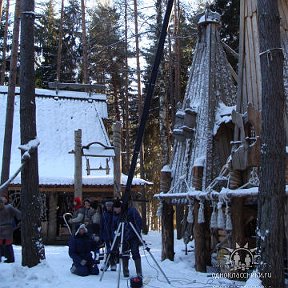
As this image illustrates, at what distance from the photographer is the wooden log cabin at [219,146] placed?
902cm

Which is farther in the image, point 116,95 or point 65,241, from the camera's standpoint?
point 116,95

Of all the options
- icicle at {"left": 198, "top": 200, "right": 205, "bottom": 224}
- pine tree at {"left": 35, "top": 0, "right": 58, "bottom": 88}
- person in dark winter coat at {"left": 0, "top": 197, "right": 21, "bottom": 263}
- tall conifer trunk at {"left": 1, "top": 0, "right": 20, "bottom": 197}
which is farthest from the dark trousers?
pine tree at {"left": 35, "top": 0, "right": 58, "bottom": 88}

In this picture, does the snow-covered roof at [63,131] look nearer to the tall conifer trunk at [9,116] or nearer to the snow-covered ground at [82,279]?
the tall conifer trunk at [9,116]

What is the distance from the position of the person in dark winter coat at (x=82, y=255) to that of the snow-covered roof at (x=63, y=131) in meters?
7.90

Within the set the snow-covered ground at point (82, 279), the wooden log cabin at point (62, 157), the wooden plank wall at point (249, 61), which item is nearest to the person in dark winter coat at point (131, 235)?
the snow-covered ground at point (82, 279)

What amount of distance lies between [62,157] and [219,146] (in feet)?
31.9

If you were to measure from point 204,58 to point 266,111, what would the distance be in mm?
5877

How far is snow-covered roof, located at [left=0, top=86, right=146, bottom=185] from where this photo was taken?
18.0 meters

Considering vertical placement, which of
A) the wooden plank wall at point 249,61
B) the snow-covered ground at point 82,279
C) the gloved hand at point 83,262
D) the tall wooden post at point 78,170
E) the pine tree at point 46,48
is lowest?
the snow-covered ground at point 82,279

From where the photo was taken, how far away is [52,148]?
19812mm

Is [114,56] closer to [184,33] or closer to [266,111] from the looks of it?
[184,33]

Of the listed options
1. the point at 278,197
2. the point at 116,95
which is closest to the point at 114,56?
the point at 116,95

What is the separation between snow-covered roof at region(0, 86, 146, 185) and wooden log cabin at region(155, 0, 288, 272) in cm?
653

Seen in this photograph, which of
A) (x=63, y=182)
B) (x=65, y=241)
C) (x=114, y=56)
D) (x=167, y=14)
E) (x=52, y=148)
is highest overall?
(x=114, y=56)
